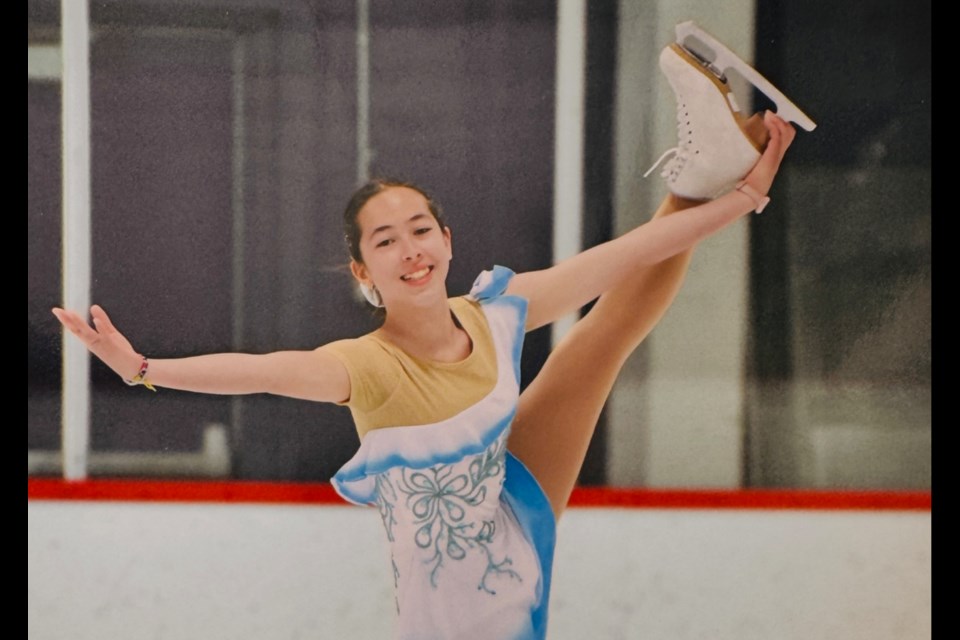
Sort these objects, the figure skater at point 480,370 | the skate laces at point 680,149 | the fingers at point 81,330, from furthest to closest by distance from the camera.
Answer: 1. the skate laces at point 680,149
2. the figure skater at point 480,370
3. the fingers at point 81,330

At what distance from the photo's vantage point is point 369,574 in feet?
9.18

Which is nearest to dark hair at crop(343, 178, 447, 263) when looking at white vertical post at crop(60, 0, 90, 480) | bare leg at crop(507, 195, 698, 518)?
bare leg at crop(507, 195, 698, 518)

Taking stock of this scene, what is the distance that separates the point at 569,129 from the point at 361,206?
0.58 meters

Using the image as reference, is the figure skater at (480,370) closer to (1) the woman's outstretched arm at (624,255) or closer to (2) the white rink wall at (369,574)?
(1) the woman's outstretched arm at (624,255)

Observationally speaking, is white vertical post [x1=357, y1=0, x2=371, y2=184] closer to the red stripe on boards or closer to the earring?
the earring

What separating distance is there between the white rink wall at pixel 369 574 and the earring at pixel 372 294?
53cm

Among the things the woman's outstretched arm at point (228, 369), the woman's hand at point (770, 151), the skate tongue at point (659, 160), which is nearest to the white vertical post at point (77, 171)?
the woman's outstretched arm at point (228, 369)

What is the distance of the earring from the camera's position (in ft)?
8.81

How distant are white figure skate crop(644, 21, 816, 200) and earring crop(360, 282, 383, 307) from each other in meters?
0.79

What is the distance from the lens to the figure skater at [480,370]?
2572mm

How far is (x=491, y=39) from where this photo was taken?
2834mm
